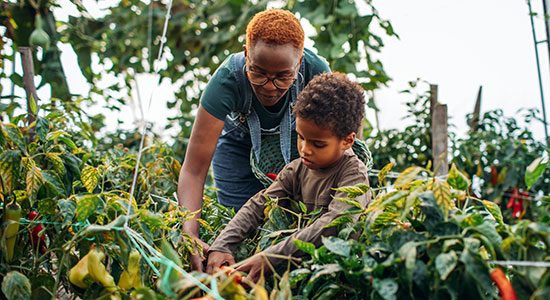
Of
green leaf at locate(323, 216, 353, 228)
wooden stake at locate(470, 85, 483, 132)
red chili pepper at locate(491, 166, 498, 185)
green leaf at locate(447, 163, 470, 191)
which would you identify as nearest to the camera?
green leaf at locate(447, 163, 470, 191)

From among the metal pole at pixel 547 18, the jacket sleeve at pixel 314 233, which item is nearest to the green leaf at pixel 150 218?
the jacket sleeve at pixel 314 233

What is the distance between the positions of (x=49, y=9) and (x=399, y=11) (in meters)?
2.10

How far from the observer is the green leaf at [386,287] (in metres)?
0.69

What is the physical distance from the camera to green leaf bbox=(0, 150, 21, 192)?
920 mm

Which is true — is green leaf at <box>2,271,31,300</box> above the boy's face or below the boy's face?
below

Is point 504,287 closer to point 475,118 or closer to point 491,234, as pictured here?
point 491,234

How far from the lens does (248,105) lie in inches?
55.1

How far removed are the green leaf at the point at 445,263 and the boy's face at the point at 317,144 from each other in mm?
425

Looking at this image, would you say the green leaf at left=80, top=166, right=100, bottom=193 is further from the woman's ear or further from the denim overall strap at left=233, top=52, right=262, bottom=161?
the woman's ear

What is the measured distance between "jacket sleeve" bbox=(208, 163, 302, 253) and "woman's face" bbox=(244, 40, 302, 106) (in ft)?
0.72

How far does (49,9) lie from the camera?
92.3 inches

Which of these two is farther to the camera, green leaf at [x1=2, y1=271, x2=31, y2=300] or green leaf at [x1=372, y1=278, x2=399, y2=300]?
green leaf at [x1=2, y1=271, x2=31, y2=300]

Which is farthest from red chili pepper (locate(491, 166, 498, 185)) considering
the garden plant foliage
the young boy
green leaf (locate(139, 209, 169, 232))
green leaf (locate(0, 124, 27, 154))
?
green leaf (locate(0, 124, 27, 154))

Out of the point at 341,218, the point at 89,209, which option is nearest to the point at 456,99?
the point at 341,218
